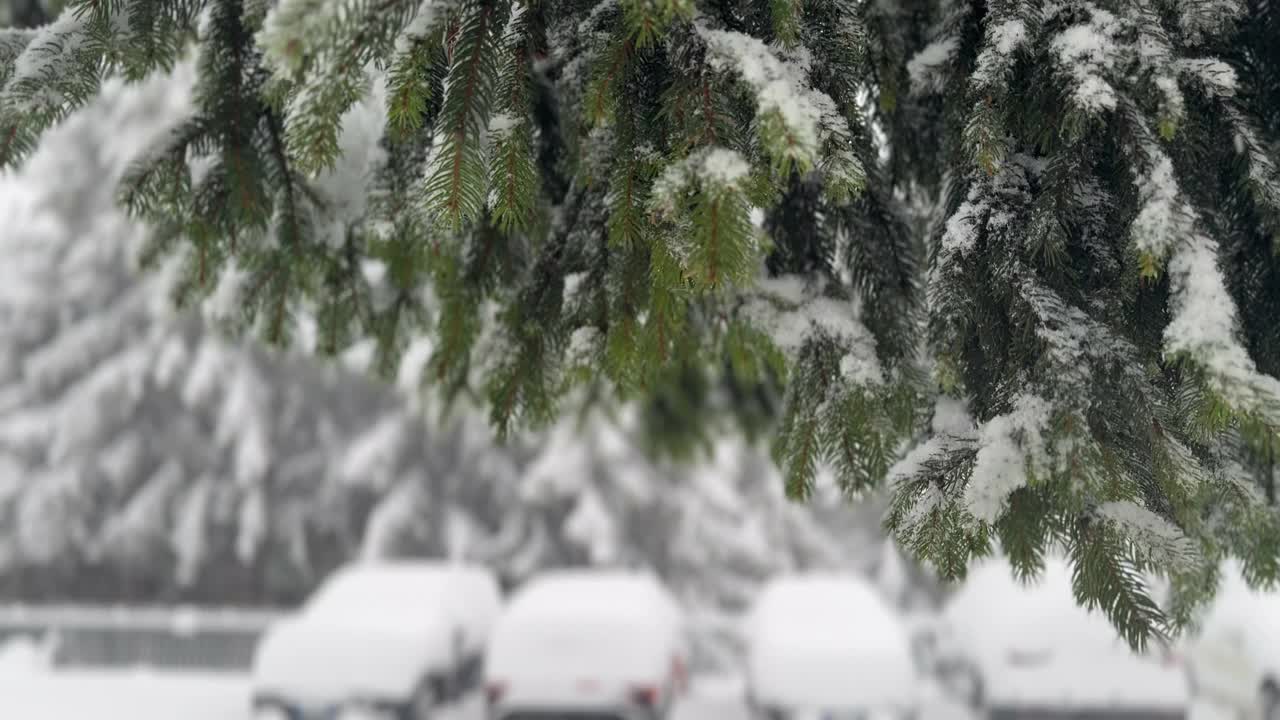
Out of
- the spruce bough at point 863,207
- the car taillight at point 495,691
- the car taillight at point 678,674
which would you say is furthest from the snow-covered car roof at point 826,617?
the spruce bough at point 863,207

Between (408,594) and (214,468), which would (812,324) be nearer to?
(408,594)

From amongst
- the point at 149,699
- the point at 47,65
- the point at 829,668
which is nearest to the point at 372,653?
the point at 149,699

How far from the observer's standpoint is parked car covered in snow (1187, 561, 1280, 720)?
209 inches

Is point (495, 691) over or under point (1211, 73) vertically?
under

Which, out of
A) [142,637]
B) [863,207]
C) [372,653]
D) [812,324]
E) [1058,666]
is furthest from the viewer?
[142,637]

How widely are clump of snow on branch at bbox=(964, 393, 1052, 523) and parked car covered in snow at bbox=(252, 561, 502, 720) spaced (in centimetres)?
544

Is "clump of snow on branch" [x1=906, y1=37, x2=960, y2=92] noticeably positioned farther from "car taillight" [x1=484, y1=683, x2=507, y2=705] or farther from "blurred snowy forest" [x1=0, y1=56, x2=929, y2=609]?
"blurred snowy forest" [x1=0, y1=56, x2=929, y2=609]

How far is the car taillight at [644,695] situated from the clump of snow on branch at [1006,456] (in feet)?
15.0

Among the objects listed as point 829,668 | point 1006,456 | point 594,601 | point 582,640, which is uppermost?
point 1006,456

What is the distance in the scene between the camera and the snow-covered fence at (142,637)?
930 centimetres

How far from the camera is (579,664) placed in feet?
18.1

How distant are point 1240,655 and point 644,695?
148 inches

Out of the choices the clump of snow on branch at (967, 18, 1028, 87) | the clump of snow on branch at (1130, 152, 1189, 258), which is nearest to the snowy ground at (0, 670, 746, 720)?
the clump of snow on branch at (967, 18, 1028, 87)

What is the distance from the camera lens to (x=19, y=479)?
12.5 m
